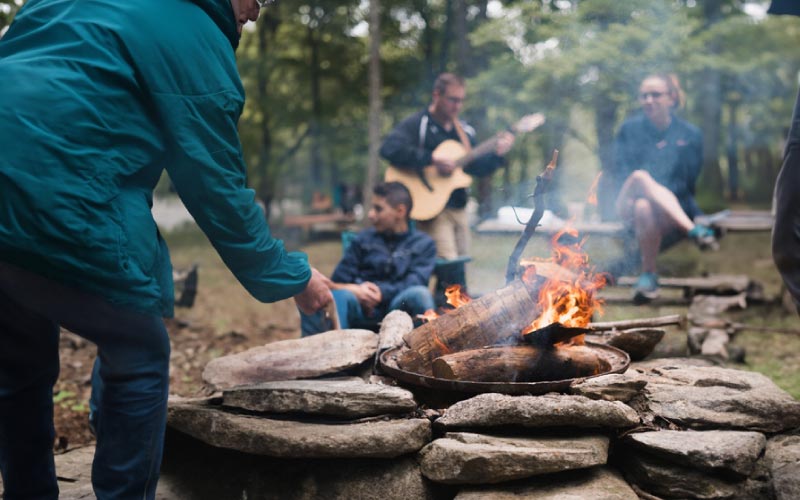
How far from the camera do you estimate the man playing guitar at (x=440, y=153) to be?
20.3 ft

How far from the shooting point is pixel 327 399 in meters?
2.79

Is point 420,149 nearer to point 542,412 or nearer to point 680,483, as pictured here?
point 542,412

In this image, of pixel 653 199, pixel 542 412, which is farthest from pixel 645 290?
pixel 542 412

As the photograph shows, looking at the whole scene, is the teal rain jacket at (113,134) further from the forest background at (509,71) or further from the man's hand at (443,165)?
the forest background at (509,71)

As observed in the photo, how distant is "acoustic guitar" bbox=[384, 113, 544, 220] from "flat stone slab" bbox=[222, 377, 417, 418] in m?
3.43

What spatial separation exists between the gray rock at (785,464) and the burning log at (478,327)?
3.57ft

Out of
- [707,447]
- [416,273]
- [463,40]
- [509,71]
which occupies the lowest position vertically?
[707,447]

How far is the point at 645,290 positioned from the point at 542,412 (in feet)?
13.5

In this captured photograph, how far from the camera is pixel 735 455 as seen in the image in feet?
8.59

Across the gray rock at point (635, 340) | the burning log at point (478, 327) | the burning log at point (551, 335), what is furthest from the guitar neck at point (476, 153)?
the burning log at point (551, 335)

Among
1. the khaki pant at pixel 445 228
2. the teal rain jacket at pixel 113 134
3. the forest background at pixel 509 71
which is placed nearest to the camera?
the teal rain jacket at pixel 113 134

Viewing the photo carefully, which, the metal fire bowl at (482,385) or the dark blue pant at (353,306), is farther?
the dark blue pant at (353,306)

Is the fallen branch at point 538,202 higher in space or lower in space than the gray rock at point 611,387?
higher

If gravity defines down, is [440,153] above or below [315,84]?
below
